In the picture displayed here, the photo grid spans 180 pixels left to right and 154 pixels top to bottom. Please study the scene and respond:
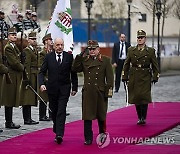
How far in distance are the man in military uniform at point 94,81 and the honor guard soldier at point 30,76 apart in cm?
311

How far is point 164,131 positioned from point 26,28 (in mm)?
11204

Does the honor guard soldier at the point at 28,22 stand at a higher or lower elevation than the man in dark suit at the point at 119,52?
higher

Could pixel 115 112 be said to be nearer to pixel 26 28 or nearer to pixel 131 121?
pixel 131 121

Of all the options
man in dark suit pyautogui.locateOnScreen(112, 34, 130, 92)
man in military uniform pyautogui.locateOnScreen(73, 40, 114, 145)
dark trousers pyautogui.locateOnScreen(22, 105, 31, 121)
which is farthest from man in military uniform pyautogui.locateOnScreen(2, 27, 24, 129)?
man in dark suit pyautogui.locateOnScreen(112, 34, 130, 92)

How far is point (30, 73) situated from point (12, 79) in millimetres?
738

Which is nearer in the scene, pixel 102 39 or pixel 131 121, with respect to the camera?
pixel 131 121

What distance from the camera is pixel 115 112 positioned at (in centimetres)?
1708

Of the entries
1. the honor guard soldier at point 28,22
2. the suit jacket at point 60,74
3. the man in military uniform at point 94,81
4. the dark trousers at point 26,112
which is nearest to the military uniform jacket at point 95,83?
the man in military uniform at point 94,81

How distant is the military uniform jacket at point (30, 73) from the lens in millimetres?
14625

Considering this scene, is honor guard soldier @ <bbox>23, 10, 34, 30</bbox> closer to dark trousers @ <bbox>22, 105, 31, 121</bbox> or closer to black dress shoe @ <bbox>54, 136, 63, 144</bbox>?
dark trousers @ <bbox>22, 105, 31, 121</bbox>

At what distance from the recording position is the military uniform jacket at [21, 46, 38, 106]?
14625 mm

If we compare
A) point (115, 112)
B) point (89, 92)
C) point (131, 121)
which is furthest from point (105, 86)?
point (115, 112)

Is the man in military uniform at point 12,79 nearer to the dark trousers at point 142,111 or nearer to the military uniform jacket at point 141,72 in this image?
the military uniform jacket at point 141,72

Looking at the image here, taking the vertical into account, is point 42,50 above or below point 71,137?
above
